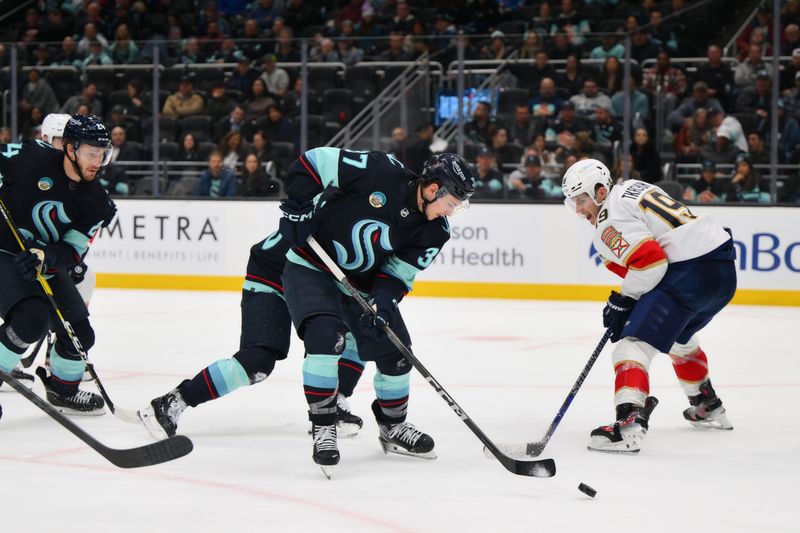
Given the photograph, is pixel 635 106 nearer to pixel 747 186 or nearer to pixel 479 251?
pixel 747 186

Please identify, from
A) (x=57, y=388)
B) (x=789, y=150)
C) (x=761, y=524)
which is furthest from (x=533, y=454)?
(x=789, y=150)

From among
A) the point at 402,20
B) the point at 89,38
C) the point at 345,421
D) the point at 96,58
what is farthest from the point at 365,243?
the point at 89,38

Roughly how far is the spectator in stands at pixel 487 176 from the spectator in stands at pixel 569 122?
21.3 inches

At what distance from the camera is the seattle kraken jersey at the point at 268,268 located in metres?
3.88

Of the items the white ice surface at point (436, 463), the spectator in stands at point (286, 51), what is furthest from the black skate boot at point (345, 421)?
the spectator in stands at point (286, 51)

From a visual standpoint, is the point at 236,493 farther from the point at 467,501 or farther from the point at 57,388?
the point at 57,388

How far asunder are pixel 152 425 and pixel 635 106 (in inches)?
239

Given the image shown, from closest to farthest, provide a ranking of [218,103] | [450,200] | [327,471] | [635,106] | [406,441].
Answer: [327,471] → [450,200] → [406,441] → [635,106] → [218,103]

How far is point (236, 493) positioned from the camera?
10.6ft

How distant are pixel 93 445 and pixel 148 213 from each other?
6.62m

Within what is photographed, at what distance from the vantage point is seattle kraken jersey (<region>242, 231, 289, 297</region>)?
3877 millimetres

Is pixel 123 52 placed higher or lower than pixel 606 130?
higher

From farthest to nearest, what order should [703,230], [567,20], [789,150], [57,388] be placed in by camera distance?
[567,20] < [789,150] < [57,388] < [703,230]

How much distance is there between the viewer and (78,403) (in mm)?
4398
